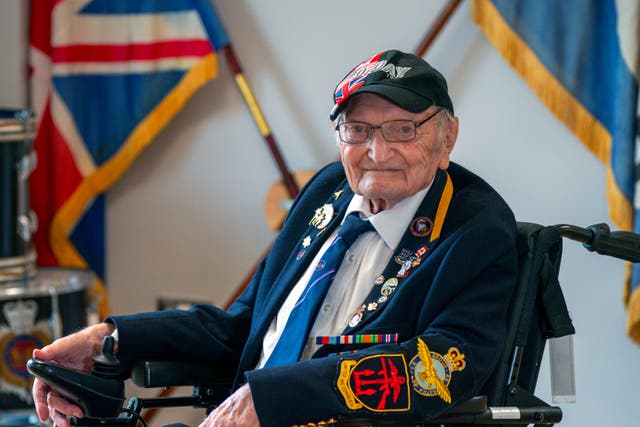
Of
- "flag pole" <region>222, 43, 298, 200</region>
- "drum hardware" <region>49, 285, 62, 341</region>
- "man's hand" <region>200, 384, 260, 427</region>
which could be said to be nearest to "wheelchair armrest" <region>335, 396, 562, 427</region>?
"man's hand" <region>200, 384, 260, 427</region>

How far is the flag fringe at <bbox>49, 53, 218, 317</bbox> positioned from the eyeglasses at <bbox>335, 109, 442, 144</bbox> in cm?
176

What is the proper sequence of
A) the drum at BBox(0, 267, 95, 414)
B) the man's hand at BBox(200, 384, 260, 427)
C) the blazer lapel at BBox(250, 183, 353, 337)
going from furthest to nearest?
the drum at BBox(0, 267, 95, 414) → the blazer lapel at BBox(250, 183, 353, 337) → the man's hand at BBox(200, 384, 260, 427)

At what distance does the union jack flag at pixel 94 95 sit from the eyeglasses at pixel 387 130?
1805 millimetres

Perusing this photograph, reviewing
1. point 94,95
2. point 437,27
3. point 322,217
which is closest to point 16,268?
point 94,95

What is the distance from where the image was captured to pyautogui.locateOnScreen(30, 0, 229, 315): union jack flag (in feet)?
12.4

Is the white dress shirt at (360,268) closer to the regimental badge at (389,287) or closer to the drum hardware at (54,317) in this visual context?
the regimental badge at (389,287)

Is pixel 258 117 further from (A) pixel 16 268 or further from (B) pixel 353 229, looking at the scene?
(B) pixel 353 229

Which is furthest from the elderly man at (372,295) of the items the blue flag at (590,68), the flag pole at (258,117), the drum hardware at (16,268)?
the drum hardware at (16,268)

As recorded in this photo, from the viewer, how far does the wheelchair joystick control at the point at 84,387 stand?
190 centimetres

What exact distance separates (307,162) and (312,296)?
162 centimetres

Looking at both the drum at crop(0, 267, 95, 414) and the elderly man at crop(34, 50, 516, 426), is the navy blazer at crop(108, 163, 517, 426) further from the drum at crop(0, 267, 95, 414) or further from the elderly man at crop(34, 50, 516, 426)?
the drum at crop(0, 267, 95, 414)

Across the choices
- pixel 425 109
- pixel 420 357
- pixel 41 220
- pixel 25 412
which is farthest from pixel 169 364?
pixel 41 220

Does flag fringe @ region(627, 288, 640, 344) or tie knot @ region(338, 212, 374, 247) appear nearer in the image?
tie knot @ region(338, 212, 374, 247)

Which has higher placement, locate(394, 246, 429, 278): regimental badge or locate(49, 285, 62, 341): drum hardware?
locate(394, 246, 429, 278): regimental badge
